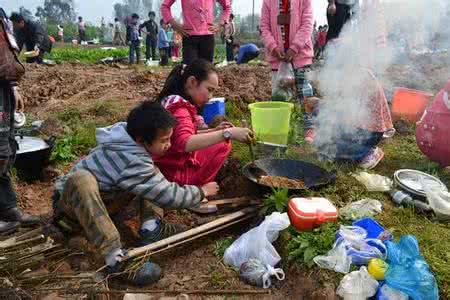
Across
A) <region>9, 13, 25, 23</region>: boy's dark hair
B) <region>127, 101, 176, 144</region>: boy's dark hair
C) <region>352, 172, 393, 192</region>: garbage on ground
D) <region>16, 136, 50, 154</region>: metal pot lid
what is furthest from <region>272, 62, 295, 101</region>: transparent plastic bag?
<region>9, 13, 25, 23</region>: boy's dark hair

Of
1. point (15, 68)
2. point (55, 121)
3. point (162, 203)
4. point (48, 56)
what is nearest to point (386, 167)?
point (162, 203)

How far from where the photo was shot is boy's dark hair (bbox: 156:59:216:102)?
3289mm

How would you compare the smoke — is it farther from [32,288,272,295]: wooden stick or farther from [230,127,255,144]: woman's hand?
[32,288,272,295]: wooden stick

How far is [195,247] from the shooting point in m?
3.05

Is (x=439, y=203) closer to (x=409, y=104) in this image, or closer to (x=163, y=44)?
(x=409, y=104)

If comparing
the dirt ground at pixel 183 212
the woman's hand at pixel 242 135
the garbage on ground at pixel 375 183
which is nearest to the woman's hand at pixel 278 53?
the dirt ground at pixel 183 212

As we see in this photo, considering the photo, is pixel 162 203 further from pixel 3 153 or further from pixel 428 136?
pixel 428 136

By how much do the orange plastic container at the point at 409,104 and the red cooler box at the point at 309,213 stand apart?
12.4 ft

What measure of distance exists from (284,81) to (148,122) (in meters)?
2.64

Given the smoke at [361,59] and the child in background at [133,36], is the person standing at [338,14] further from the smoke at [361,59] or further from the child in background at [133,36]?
the child in background at [133,36]

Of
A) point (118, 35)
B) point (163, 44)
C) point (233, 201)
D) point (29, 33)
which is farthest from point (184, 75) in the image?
point (118, 35)

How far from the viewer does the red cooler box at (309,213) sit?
2.73 metres

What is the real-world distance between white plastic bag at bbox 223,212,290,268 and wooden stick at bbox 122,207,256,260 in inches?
8.7

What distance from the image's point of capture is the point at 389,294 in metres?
2.16
